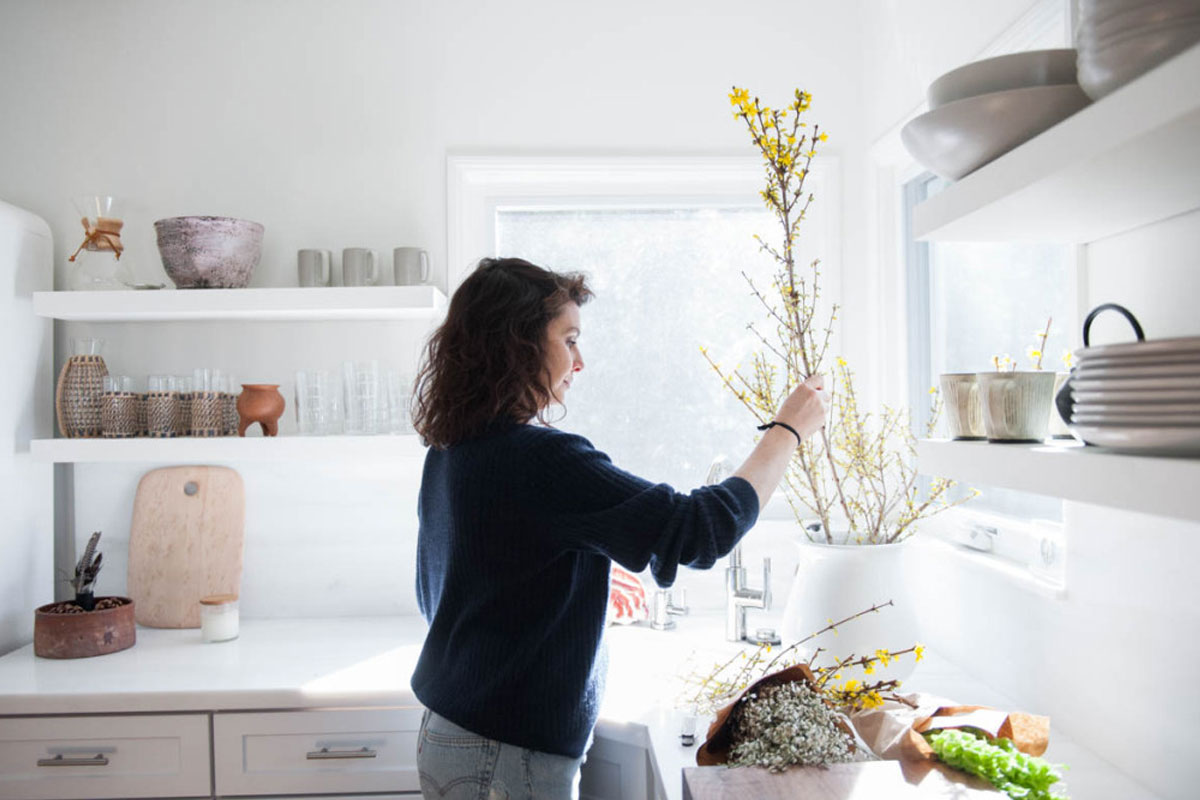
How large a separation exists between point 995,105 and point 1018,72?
61mm

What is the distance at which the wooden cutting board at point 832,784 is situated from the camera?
1.04 metres

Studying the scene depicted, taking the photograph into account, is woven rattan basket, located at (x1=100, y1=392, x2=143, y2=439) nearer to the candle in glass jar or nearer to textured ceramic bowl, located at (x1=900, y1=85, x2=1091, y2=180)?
the candle in glass jar

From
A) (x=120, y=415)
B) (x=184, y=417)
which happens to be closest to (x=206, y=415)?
(x=184, y=417)

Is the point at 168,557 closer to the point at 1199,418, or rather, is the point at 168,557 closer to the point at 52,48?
the point at 52,48

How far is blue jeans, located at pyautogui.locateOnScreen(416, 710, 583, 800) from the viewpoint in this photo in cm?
129

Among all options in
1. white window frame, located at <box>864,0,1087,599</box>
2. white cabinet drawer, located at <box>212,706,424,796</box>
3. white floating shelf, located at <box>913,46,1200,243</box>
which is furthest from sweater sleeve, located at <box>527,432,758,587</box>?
white cabinet drawer, located at <box>212,706,424,796</box>

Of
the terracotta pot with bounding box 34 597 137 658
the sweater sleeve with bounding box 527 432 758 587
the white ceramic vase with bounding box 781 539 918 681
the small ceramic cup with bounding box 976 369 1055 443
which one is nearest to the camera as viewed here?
the small ceramic cup with bounding box 976 369 1055 443

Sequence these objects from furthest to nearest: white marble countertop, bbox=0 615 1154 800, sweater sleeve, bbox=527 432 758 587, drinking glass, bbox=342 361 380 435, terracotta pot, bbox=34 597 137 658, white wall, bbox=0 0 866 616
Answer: white wall, bbox=0 0 866 616, drinking glass, bbox=342 361 380 435, terracotta pot, bbox=34 597 137 658, white marble countertop, bbox=0 615 1154 800, sweater sleeve, bbox=527 432 758 587

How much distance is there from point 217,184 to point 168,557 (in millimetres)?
996

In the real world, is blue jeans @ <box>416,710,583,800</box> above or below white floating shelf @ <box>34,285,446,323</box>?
below

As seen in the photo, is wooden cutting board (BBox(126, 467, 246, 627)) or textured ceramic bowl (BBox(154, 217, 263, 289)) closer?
textured ceramic bowl (BBox(154, 217, 263, 289))

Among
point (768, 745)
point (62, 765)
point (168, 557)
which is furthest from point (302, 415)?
point (768, 745)

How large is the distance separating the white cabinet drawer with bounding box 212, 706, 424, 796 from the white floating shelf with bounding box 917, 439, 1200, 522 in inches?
47.5

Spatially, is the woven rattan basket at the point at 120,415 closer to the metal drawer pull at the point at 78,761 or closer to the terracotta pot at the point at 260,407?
the terracotta pot at the point at 260,407
